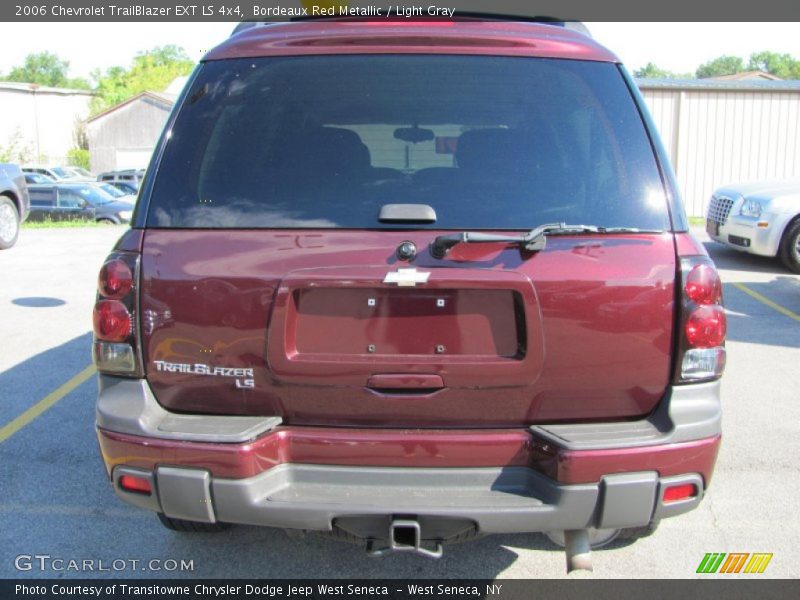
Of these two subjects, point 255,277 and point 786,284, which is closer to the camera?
point 255,277

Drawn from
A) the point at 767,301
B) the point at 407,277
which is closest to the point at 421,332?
the point at 407,277

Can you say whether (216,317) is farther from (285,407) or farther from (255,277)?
(285,407)

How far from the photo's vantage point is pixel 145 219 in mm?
2473

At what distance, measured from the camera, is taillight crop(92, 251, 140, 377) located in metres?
2.44

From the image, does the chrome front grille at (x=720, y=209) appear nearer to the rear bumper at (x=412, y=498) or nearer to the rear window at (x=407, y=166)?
the rear window at (x=407, y=166)

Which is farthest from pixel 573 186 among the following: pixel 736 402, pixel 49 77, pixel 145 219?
pixel 49 77

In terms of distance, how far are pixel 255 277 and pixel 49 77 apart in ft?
453

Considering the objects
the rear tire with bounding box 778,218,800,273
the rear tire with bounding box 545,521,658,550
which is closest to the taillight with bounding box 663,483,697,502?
the rear tire with bounding box 545,521,658,550

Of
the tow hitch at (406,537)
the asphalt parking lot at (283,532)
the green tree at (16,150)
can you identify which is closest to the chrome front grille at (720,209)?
the asphalt parking lot at (283,532)

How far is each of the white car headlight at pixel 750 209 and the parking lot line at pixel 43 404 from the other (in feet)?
27.9

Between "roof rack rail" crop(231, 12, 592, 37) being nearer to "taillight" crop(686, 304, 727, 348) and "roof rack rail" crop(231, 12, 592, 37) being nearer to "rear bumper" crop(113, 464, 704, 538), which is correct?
"taillight" crop(686, 304, 727, 348)

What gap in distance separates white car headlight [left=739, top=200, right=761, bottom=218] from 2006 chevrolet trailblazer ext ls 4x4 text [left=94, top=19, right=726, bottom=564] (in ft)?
27.5

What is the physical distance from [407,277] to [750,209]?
914cm

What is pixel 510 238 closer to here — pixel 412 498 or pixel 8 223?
pixel 412 498
